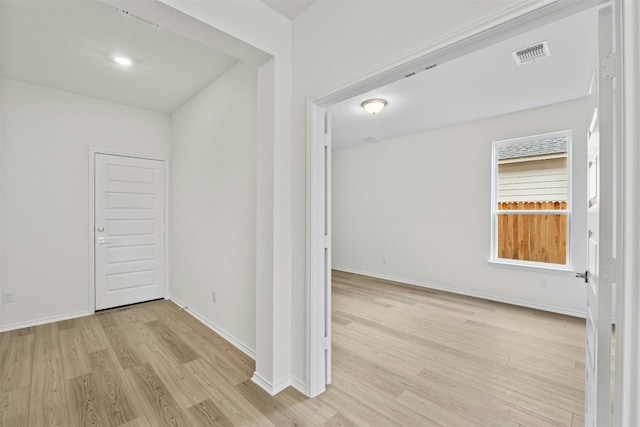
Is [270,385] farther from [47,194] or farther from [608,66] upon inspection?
[47,194]

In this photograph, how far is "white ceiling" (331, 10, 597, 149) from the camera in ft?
7.92

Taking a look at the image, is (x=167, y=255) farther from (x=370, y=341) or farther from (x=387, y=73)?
(x=387, y=73)

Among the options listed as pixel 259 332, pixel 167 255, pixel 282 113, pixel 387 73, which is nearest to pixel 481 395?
pixel 259 332

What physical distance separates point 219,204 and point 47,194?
222 cm

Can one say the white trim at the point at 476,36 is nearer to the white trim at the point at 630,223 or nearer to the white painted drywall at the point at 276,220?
the white trim at the point at 630,223

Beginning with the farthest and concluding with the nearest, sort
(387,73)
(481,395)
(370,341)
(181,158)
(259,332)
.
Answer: (181,158) → (370,341) → (259,332) → (481,395) → (387,73)

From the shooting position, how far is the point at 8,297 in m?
3.25

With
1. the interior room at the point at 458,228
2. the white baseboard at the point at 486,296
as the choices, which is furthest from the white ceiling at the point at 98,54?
the white baseboard at the point at 486,296

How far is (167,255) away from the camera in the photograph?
14.4 ft

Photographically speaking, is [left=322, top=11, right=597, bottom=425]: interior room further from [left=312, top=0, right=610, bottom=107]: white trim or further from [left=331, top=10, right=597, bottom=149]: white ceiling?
[left=312, top=0, right=610, bottom=107]: white trim

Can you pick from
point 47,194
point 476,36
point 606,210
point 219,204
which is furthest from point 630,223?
point 47,194

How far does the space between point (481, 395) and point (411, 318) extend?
1.53 m

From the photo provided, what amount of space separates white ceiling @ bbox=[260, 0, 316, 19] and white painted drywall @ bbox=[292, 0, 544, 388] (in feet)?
0.13

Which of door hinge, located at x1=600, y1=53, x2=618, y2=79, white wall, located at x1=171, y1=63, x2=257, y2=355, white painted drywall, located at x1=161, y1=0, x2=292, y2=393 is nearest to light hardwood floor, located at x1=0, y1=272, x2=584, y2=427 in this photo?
white painted drywall, located at x1=161, y1=0, x2=292, y2=393
